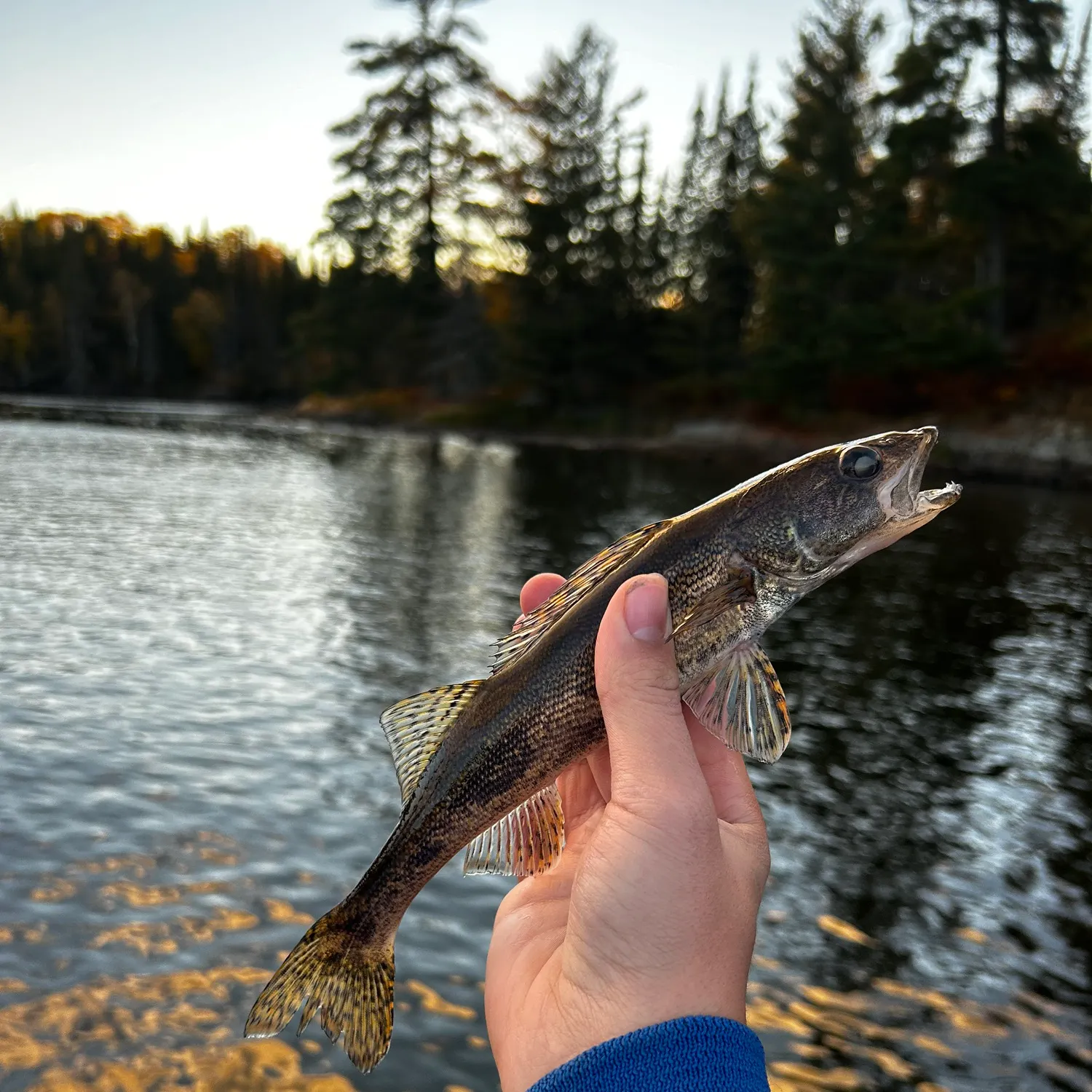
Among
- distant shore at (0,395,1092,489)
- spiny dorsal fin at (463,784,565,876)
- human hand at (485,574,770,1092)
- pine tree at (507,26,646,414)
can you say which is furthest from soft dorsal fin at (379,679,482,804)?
pine tree at (507,26,646,414)

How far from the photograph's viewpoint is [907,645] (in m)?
18.7

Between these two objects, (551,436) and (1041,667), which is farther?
(551,436)

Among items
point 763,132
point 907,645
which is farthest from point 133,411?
point 907,645

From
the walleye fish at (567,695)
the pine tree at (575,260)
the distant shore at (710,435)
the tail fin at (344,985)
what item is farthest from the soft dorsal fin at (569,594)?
the pine tree at (575,260)

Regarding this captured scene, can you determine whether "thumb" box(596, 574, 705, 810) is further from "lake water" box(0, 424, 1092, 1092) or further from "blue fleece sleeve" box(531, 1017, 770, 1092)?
"lake water" box(0, 424, 1092, 1092)

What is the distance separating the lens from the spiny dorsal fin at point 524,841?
3.31 meters

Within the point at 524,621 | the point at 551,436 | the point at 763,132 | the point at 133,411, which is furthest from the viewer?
the point at 133,411

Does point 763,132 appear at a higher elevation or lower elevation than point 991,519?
higher

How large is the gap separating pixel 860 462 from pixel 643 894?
4.51ft

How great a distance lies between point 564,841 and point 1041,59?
2284 inches

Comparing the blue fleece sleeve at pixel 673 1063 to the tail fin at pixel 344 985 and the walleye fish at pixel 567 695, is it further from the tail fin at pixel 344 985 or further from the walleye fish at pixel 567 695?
the tail fin at pixel 344 985

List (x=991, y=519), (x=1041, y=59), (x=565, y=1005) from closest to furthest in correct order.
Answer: (x=565, y=1005) → (x=991, y=519) → (x=1041, y=59)

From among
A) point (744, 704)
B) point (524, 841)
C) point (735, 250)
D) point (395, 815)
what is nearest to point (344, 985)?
point (524, 841)

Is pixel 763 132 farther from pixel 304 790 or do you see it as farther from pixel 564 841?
pixel 564 841
